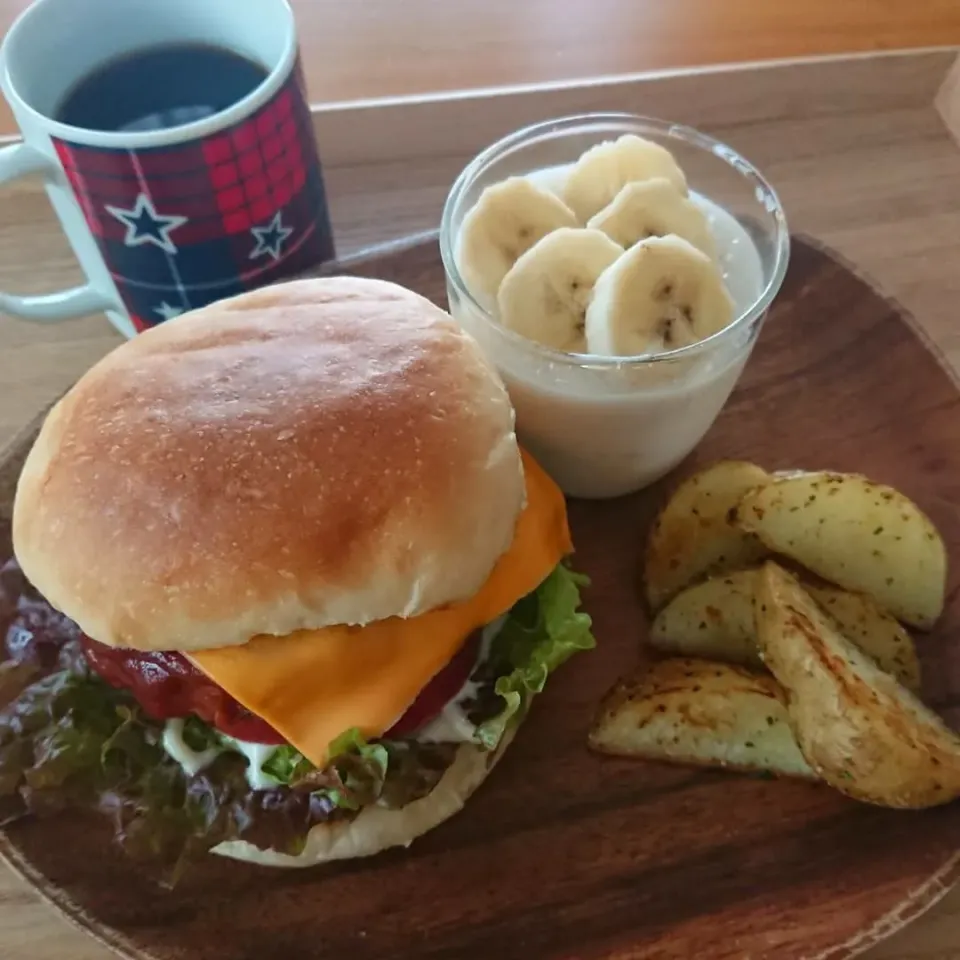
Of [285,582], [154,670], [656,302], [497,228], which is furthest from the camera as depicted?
[497,228]

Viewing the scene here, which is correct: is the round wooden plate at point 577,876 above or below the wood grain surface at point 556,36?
below

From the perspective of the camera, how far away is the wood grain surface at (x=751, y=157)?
1.64 m

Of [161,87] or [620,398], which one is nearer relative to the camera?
[620,398]

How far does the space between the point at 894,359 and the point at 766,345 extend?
7.2 inches

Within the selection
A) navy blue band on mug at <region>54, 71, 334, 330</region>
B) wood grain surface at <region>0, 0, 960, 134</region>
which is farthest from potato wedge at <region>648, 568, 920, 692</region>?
wood grain surface at <region>0, 0, 960, 134</region>

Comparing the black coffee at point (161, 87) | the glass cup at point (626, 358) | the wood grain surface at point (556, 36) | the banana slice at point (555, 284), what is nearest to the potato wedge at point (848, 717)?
the glass cup at point (626, 358)

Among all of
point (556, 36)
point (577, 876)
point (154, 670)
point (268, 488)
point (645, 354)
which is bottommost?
point (577, 876)

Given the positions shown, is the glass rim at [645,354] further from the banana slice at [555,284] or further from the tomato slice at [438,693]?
the tomato slice at [438,693]

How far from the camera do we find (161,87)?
1.37 metres

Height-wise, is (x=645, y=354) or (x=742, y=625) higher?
(x=645, y=354)

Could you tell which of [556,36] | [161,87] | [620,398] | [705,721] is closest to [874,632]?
[705,721]

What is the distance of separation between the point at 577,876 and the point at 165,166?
3.05 ft

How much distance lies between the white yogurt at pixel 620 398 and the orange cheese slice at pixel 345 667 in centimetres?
21

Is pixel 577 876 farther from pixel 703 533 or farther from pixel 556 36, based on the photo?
Result: pixel 556 36
